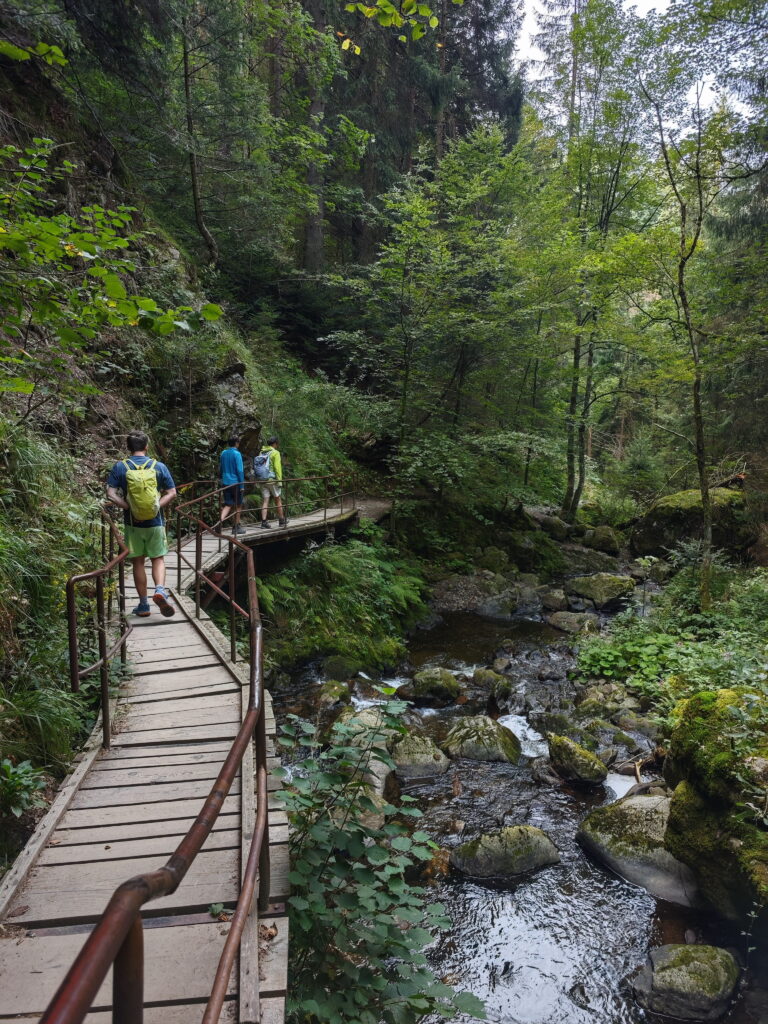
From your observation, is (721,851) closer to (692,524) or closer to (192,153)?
(692,524)

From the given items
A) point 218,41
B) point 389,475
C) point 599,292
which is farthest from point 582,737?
point 218,41

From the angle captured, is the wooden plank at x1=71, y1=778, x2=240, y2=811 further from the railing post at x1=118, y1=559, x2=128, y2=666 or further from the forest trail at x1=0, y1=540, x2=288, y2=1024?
the railing post at x1=118, y1=559, x2=128, y2=666

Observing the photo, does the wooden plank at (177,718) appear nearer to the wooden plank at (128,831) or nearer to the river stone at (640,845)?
the wooden plank at (128,831)

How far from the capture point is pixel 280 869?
254 cm

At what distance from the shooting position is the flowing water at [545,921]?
13.1 feet

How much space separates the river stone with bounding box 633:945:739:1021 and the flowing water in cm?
9

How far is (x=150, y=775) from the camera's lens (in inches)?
134

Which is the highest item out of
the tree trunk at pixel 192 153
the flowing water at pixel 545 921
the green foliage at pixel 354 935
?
the tree trunk at pixel 192 153

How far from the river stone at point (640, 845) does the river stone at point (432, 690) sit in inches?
117

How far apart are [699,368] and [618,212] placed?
43.9 ft

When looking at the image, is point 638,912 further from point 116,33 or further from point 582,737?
point 116,33

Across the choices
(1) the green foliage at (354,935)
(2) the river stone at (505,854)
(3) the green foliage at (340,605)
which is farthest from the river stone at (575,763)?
(1) the green foliage at (354,935)

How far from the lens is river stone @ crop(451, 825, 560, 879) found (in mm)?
5125

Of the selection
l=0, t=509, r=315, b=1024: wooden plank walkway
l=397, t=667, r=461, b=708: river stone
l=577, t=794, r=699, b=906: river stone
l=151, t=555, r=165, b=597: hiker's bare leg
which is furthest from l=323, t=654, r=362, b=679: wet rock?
l=0, t=509, r=315, b=1024: wooden plank walkway
